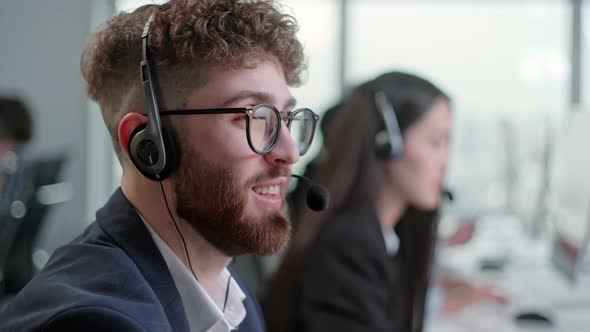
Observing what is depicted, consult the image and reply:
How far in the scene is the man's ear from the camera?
2.31ft

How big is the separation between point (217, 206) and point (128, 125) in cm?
13

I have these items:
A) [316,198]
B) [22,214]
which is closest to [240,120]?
[316,198]

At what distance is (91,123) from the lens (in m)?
4.61

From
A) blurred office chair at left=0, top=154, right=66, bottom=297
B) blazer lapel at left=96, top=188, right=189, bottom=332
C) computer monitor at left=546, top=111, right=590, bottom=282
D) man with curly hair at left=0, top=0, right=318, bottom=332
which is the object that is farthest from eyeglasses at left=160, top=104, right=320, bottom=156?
blurred office chair at left=0, top=154, right=66, bottom=297

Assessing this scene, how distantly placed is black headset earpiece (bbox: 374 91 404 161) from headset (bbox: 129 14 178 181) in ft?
3.11

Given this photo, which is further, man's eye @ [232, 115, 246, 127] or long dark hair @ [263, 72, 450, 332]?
long dark hair @ [263, 72, 450, 332]

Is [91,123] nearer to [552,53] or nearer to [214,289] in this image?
[552,53]

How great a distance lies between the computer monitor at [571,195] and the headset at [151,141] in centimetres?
134

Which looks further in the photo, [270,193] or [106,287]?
[270,193]

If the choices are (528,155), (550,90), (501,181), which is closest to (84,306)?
(528,155)

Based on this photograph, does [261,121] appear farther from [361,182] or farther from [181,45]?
[361,182]

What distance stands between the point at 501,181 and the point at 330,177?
146 cm

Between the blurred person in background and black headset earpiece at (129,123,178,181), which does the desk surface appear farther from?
the blurred person in background

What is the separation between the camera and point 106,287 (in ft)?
2.01
